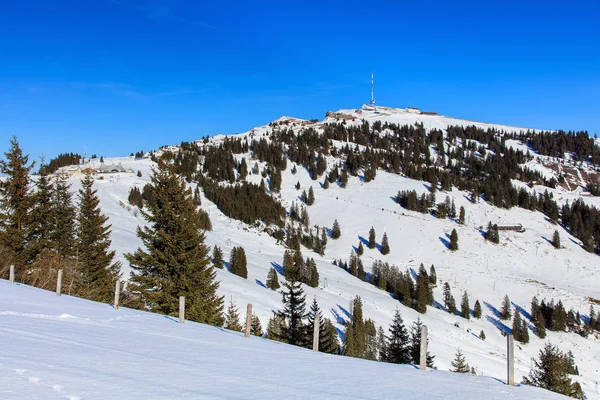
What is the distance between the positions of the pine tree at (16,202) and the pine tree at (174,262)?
9.88 meters

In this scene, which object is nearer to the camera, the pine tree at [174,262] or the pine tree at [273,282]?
the pine tree at [174,262]

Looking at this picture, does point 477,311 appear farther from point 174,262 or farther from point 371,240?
point 174,262

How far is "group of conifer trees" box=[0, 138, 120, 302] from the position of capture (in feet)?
84.1

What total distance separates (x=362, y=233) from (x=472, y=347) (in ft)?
177

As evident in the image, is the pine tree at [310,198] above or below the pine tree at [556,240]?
above

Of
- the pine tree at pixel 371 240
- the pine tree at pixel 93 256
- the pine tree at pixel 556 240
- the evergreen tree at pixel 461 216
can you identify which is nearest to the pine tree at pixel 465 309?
the pine tree at pixel 371 240

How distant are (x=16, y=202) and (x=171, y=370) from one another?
97.4 ft

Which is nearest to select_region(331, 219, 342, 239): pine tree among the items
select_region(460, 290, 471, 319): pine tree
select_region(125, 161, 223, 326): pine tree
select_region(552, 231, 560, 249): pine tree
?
select_region(460, 290, 471, 319): pine tree

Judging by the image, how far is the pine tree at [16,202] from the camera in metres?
27.4

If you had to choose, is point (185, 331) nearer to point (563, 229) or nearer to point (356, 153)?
point (563, 229)

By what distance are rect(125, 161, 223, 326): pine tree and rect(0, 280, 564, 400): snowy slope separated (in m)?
12.6

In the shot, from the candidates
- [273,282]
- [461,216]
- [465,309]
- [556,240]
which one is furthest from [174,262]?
[556,240]

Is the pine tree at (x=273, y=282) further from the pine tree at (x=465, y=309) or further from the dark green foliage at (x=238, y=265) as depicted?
the pine tree at (x=465, y=309)

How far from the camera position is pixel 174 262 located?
77.0ft
